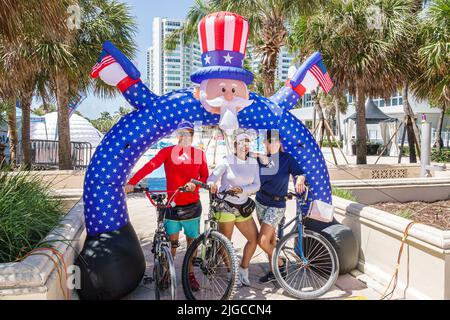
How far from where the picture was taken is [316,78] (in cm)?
496

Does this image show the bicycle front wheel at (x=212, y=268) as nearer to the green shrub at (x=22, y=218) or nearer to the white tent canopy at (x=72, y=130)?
the green shrub at (x=22, y=218)

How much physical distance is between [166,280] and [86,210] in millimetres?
1133

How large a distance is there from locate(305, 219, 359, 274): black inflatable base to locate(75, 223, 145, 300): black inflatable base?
7.10 ft

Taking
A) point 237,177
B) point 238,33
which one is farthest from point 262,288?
point 238,33

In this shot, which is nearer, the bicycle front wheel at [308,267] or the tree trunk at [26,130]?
the bicycle front wheel at [308,267]

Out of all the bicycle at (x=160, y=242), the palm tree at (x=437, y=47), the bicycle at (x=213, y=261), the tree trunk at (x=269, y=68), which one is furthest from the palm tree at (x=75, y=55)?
the palm tree at (x=437, y=47)

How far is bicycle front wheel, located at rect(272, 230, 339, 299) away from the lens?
13.1 feet

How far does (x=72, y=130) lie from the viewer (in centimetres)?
2794

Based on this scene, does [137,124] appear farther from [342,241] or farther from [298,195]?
[342,241]

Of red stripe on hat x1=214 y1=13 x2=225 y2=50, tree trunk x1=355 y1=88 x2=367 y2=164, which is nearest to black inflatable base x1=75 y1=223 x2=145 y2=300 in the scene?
red stripe on hat x1=214 y1=13 x2=225 y2=50

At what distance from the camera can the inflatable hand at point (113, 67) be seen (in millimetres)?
4230

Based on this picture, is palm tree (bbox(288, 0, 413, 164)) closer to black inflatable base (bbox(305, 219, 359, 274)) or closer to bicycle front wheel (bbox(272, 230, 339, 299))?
black inflatable base (bbox(305, 219, 359, 274))

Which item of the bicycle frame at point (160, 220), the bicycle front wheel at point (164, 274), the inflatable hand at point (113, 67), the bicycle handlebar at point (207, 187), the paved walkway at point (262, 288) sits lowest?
the paved walkway at point (262, 288)
